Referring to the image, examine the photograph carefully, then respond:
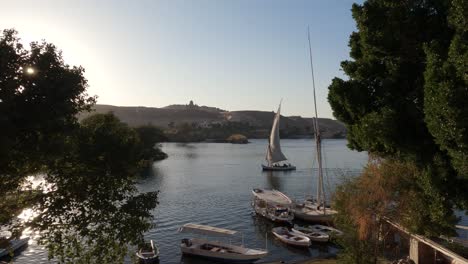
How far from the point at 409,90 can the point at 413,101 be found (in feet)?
3.64

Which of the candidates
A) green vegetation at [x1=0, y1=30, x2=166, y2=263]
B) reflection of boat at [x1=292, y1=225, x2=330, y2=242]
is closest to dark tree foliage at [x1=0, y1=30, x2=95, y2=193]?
green vegetation at [x1=0, y1=30, x2=166, y2=263]

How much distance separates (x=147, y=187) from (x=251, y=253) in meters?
47.0

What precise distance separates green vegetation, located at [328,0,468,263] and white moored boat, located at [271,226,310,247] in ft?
57.0

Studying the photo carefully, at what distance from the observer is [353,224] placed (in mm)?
26516

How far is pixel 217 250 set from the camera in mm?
Result: 38438

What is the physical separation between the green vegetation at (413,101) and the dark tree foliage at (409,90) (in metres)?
0.04

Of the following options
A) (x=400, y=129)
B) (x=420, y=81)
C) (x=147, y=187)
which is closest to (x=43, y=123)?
(x=400, y=129)

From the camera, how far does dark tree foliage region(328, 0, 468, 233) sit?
646 inches

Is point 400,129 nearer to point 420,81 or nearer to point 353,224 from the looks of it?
point 420,81

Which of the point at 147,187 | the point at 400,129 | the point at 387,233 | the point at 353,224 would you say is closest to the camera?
the point at 400,129

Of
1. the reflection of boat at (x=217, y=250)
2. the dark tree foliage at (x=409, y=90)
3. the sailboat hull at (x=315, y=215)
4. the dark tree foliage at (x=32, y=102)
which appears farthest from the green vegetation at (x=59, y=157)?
the sailboat hull at (x=315, y=215)

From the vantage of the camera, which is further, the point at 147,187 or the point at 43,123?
the point at 147,187

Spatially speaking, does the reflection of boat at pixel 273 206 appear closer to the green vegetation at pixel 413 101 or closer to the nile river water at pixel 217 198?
the nile river water at pixel 217 198

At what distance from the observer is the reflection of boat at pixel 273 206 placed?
171 feet
